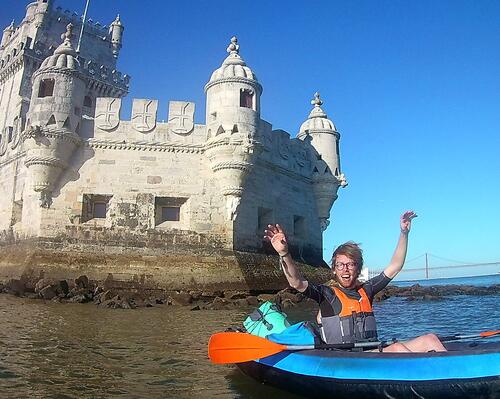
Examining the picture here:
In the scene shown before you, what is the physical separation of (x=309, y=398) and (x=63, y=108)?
48.0 feet

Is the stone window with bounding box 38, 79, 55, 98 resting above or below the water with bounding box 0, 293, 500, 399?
above

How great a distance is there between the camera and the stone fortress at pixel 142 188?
15.7 metres

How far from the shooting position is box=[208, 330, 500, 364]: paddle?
462 centimetres

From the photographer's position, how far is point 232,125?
1661 cm

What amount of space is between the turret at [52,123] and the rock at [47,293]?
12.3 ft

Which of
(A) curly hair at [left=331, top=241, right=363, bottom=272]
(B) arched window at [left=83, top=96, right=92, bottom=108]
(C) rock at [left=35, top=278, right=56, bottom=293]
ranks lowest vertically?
(C) rock at [left=35, top=278, right=56, bottom=293]

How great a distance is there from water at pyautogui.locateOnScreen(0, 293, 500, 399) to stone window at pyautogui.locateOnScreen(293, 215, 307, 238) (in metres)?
8.89

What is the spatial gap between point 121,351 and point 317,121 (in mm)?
18517

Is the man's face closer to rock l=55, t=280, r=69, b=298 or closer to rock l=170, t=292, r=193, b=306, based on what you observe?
rock l=170, t=292, r=193, b=306

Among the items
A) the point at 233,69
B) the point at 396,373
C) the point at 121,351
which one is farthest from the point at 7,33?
the point at 396,373

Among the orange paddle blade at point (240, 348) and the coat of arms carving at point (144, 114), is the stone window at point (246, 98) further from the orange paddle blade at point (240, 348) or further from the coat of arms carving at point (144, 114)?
the orange paddle blade at point (240, 348)

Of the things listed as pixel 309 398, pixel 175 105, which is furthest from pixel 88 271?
pixel 309 398

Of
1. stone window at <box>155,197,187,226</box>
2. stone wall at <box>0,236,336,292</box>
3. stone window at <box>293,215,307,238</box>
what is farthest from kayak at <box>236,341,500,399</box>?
stone window at <box>293,215,307,238</box>

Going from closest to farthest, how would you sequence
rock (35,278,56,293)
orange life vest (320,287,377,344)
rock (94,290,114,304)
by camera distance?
orange life vest (320,287,377,344) < rock (94,290,114,304) < rock (35,278,56,293)
